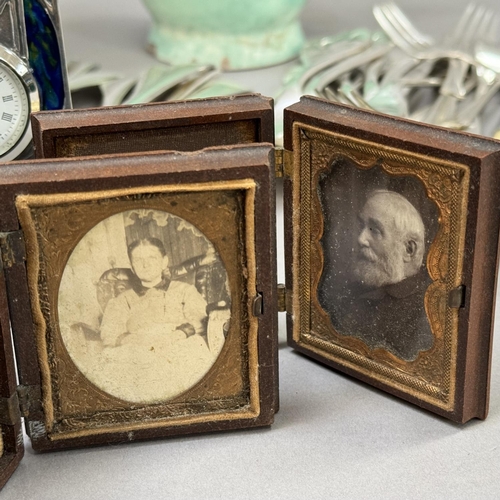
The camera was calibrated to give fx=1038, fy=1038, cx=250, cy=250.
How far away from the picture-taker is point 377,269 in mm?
1411

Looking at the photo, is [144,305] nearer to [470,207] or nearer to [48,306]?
[48,306]

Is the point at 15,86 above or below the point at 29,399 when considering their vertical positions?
above

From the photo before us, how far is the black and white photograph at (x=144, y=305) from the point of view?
128 centimetres

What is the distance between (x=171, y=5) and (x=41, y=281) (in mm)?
1197

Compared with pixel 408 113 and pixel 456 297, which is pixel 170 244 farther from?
pixel 408 113

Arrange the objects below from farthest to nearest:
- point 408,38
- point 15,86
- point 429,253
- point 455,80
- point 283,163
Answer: point 408,38 < point 455,80 < point 15,86 < point 283,163 < point 429,253

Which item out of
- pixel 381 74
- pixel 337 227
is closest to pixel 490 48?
pixel 381 74

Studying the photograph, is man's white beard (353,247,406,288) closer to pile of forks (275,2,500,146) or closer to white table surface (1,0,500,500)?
white table surface (1,0,500,500)

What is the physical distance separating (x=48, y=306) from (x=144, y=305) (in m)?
0.12

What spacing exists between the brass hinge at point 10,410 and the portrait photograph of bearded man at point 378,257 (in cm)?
46

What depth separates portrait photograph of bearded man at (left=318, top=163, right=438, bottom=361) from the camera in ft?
4.43

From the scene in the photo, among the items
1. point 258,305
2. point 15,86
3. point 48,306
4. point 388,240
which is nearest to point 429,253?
point 388,240

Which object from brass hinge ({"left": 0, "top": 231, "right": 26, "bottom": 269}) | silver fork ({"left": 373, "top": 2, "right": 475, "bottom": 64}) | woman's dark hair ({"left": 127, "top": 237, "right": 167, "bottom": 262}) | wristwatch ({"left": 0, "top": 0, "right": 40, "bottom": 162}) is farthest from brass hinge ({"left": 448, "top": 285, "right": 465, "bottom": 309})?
silver fork ({"left": 373, "top": 2, "right": 475, "bottom": 64})

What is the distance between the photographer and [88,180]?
1.22 meters
